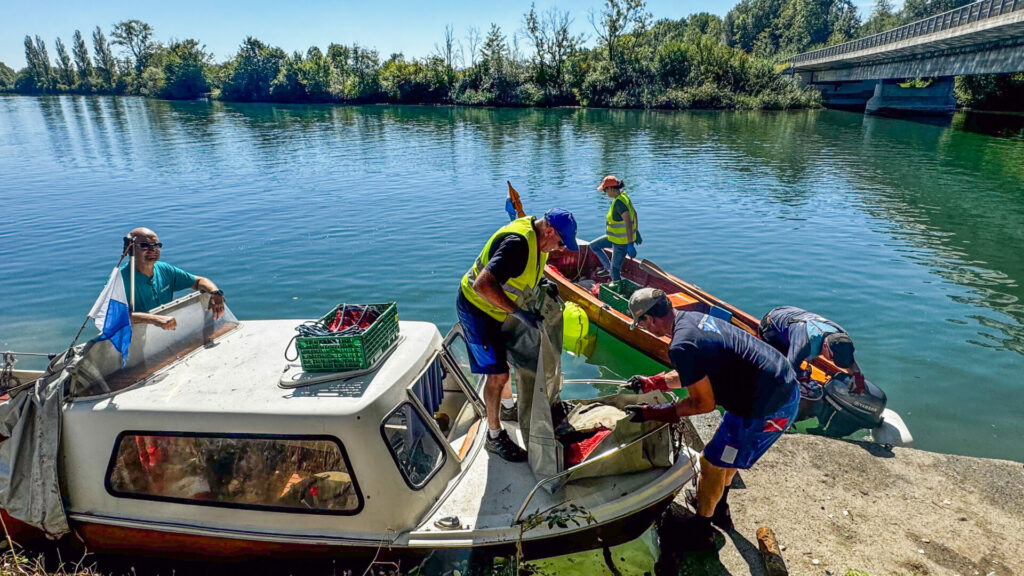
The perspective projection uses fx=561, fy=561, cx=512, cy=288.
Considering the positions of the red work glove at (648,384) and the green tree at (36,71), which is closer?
the red work glove at (648,384)

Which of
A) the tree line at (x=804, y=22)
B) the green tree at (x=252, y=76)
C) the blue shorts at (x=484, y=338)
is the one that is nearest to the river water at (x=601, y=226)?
the blue shorts at (x=484, y=338)

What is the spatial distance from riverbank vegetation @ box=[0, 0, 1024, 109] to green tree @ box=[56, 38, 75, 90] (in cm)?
23

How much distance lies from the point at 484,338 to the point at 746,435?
90.1 inches

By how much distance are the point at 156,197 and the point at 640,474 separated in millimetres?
24485

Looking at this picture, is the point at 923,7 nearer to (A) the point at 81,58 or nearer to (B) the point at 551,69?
(B) the point at 551,69

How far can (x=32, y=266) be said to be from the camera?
15266 millimetres

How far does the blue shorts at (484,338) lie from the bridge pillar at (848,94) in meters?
68.9

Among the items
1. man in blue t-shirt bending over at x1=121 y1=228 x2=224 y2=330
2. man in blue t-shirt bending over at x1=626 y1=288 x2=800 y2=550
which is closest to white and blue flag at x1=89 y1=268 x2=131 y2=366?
man in blue t-shirt bending over at x1=121 y1=228 x2=224 y2=330

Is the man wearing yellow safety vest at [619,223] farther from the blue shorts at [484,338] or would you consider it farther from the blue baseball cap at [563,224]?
the blue shorts at [484,338]

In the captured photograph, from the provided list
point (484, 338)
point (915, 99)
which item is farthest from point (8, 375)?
point (915, 99)

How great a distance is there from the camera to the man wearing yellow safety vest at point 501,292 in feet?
15.2

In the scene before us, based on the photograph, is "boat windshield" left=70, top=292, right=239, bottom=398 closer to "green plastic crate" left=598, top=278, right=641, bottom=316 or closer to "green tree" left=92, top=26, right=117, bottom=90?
"green plastic crate" left=598, top=278, right=641, bottom=316

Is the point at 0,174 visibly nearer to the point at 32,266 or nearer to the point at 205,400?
the point at 32,266

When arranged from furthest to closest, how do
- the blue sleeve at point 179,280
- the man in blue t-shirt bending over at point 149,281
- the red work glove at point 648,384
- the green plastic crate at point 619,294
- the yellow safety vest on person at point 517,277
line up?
the green plastic crate at point 619,294
the blue sleeve at point 179,280
the man in blue t-shirt bending over at point 149,281
the red work glove at point 648,384
the yellow safety vest on person at point 517,277
